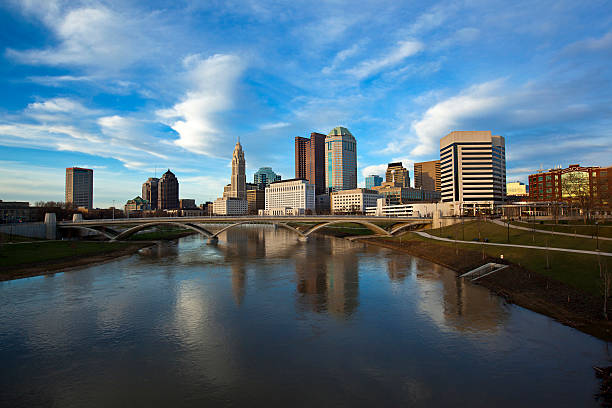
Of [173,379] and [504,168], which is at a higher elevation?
[504,168]

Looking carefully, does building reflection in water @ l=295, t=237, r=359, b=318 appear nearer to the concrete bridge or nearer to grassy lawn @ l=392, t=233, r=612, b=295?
grassy lawn @ l=392, t=233, r=612, b=295

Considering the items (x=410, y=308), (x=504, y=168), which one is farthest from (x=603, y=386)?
(x=504, y=168)

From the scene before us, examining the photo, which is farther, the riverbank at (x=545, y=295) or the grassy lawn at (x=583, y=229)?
the grassy lawn at (x=583, y=229)

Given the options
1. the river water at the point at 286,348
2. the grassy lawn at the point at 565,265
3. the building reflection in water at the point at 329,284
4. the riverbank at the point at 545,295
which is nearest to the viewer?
the river water at the point at 286,348

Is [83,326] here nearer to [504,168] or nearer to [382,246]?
[382,246]

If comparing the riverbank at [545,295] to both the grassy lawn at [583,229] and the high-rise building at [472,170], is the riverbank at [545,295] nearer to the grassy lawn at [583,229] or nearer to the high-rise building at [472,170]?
the grassy lawn at [583,229]

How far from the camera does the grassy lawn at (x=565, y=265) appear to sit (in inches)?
1092

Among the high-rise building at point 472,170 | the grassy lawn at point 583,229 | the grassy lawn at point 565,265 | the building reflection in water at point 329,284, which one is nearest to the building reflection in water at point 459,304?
the grassy lawn at point 565,265

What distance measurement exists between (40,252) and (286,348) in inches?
2274

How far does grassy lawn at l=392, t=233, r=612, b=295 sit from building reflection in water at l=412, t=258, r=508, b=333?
6014 millimetres

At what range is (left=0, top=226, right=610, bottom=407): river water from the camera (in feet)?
51.0

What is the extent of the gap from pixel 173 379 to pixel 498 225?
Result: 70399 mm

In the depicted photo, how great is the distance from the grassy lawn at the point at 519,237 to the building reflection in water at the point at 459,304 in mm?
14039

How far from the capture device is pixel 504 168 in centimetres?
14100
